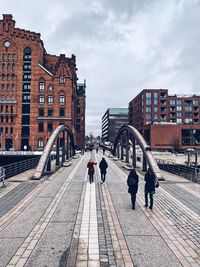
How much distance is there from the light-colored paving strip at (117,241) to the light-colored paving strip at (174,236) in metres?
1.23

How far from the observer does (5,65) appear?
6219 cm

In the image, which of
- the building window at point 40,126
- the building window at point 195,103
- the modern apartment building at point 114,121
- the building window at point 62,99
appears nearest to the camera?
the building window at point 40,126

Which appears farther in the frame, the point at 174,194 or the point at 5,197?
the point at 174,194

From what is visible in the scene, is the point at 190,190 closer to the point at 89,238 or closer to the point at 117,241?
the point at 117,241

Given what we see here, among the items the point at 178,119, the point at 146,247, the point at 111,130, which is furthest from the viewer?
the point at 111,130

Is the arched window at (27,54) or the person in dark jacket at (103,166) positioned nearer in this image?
the person in dark jacket at (103,166)

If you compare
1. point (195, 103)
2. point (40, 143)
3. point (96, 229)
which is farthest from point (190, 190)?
point (195, 103)

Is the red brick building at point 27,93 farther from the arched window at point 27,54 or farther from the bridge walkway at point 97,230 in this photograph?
the bridge walkway at point 97,230

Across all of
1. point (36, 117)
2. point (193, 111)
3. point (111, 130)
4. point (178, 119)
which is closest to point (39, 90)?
point (36, 117)

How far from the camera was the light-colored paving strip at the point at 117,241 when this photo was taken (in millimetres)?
5243

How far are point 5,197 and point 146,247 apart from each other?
25.9 feet

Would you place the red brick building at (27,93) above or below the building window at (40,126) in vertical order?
above

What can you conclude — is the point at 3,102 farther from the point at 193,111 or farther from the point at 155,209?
the point at 193,111

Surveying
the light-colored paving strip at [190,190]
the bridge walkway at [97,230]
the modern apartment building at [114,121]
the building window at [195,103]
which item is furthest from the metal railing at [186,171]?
the modern apartment building at [114,121]
